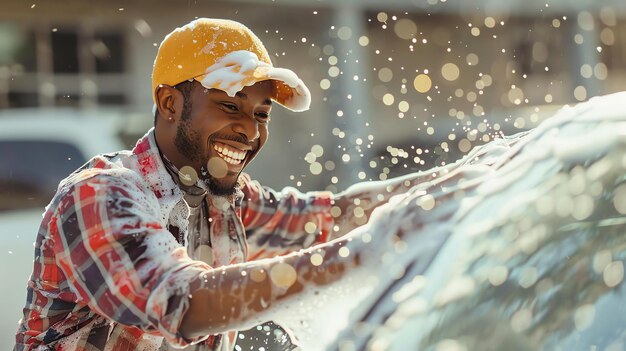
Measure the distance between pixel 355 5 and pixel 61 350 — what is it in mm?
10558

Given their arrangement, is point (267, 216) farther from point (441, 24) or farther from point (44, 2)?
point (441, 24)

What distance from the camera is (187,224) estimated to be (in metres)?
2.12

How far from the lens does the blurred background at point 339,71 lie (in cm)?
979

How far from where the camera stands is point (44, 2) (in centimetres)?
1016

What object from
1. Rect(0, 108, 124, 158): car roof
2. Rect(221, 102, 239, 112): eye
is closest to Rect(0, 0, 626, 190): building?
Rect(0, 108, 124, 158): car roof

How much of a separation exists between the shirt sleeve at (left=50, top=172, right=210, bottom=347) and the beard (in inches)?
11.0

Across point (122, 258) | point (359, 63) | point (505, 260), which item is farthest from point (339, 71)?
point (505, 260)

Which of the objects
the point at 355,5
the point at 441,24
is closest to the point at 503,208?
the point at 355,5

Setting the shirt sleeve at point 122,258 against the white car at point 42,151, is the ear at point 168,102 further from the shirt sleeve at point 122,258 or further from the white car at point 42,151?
the white car at point 42,151

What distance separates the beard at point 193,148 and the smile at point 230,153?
34 mm

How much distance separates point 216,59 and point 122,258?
0.57 m

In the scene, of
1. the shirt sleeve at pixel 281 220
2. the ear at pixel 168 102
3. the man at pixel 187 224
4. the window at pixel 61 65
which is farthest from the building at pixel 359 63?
the ear at pixel 168 102

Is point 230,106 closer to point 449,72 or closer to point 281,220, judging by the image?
point 281,220

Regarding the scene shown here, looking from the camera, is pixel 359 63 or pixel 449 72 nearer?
pixel 359 63
